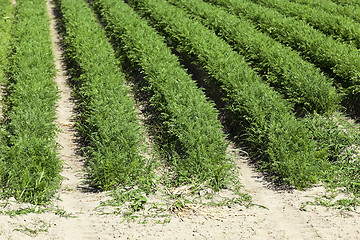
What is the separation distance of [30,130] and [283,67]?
4.73m

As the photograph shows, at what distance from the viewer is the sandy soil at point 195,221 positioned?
457 centimetres

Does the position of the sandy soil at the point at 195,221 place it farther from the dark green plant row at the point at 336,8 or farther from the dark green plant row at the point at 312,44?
the dark green plant row at the point at 336,8

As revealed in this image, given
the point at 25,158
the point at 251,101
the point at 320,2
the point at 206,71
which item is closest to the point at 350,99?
the point at 251,101

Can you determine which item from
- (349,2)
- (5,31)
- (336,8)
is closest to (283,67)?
(336,8)

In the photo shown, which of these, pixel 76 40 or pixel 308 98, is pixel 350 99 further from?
pixel 76 40

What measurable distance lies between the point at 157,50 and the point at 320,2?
7.00m

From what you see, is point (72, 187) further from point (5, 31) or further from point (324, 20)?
point (324, 20)

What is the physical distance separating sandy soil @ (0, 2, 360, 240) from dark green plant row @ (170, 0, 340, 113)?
2.51m

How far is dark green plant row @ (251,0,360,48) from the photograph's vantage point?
1064 cm

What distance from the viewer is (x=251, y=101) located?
7.20 meters

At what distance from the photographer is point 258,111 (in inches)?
273

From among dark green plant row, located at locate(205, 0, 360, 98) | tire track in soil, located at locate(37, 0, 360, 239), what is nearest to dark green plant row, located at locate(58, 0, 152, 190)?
tire track in soil, located at locate(37, 0, 360, 239)

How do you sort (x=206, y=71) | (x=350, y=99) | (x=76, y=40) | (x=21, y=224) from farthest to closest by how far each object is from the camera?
1. (x=76, y=40)
2. (x=206, y=71)
3. (x=350, y=99)
4. (x=21, y=224)

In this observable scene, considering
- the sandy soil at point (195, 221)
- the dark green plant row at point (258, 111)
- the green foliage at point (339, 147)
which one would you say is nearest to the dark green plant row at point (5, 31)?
the dark green plant row at point (258, 111)
